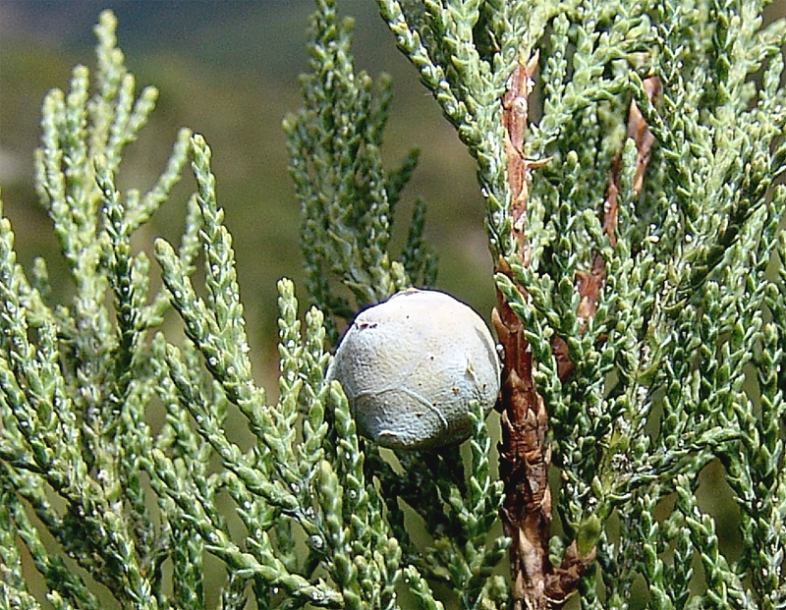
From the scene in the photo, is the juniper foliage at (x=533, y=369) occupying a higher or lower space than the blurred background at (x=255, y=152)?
lower

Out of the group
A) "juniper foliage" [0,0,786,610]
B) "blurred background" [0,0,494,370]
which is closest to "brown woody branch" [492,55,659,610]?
"juniper foliage" [0,0,786,610]

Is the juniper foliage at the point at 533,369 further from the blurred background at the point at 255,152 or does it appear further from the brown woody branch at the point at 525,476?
the blurred background at the point at 255,152

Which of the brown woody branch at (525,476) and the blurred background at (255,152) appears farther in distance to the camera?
the blurred background at (255,152)

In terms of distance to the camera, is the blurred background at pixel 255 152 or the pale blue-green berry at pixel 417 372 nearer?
the pale blue-green berry at pixel 417 372

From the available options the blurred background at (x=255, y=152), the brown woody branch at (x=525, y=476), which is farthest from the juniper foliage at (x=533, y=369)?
the blurred background at (x=255, y=152)

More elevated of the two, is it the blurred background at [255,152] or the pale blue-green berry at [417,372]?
the blurred background at [255,152]

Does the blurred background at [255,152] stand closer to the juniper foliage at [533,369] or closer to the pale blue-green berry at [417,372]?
the juniper foliage at [533,369]
